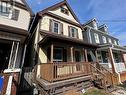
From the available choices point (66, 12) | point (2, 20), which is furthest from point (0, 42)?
point (66, 12)

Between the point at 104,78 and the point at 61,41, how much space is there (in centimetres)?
497

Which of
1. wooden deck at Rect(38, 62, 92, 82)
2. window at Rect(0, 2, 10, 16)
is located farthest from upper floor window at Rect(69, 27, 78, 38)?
window at Rect(0, 2, 10, 16)

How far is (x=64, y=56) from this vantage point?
10.3 meters

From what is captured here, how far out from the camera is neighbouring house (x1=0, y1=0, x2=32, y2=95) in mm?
6121

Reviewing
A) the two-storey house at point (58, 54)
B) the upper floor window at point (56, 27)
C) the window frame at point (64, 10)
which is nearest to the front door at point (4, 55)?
the two-storey house at point (58, 54)

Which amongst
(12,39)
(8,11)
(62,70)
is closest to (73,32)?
(62,70)

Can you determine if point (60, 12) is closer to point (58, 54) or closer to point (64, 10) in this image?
point (64, 10)

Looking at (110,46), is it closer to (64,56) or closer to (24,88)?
(64,56)

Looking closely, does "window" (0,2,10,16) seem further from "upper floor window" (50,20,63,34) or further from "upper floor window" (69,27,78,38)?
"upper floor window" (69,27,78,38)

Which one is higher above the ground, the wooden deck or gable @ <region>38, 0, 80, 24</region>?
gable @ <region>38, 0, 80, 24</region>

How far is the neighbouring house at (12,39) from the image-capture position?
241 inches

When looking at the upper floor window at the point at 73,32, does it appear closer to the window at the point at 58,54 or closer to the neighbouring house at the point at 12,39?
the window at the point at 58,54

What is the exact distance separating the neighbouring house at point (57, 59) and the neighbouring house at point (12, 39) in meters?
1.30

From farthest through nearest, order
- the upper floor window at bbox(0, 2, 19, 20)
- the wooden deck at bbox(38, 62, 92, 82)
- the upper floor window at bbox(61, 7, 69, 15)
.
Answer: the upper floor window at bbox(61, 7, 69, 15)
the upper floor window at bbox(0, 2, 19, 20)
the wooden deck at bbox(38, 62, 92, 82)
